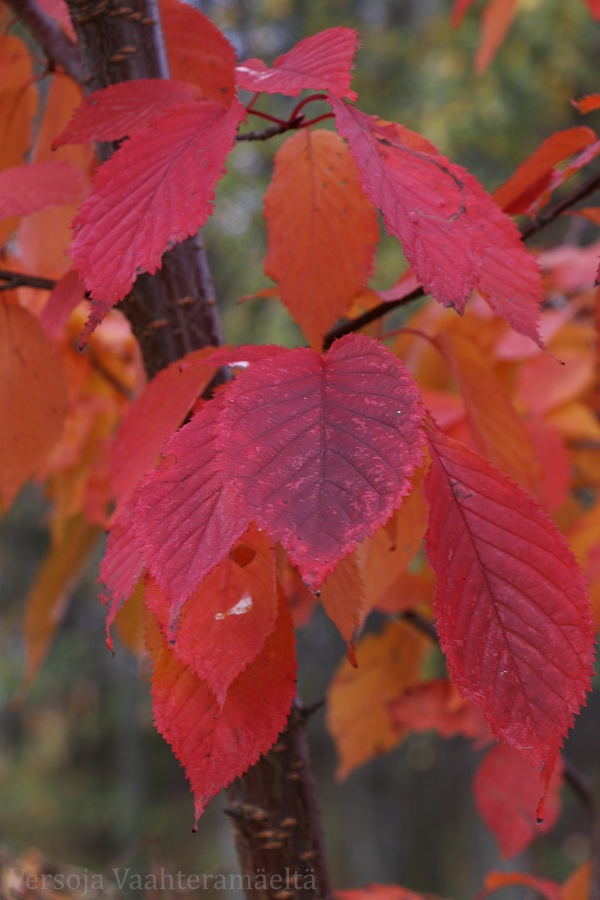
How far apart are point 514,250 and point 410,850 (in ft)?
17.2

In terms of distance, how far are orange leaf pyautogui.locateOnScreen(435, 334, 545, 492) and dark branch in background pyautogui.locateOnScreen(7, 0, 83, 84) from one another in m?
0.31

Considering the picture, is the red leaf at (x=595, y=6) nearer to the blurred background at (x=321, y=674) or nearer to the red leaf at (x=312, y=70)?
the red leaf at (x=312, y=70)

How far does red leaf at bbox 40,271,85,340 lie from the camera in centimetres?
45

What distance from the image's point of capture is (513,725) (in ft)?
0.90

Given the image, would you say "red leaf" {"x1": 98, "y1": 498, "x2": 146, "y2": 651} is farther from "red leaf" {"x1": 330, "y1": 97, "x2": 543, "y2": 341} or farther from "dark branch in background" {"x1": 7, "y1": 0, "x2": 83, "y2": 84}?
"dark branch in background" {"x1": 7, "y1": 0, "x2": 83, "y2": 84}

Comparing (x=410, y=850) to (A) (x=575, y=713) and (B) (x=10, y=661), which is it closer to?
(B) (x=10, y=661)

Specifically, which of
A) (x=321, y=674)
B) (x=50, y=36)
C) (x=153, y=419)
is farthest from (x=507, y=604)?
(x=321, y=674)

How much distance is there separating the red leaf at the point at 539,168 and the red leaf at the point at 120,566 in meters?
0.27

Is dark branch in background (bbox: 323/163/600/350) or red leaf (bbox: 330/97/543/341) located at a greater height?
red leaf (bbox: 330/97/543/341)

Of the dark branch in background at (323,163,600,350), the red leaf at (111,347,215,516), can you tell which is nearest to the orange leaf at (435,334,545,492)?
the dark branch in background at (323,163,600,350)

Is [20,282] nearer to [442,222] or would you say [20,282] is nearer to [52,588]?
[442,222]

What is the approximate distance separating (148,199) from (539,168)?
222mm

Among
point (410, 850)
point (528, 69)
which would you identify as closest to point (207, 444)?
point (528, 69)

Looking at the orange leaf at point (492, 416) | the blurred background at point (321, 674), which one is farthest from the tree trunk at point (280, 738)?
the blurred background at point (321, 674)
